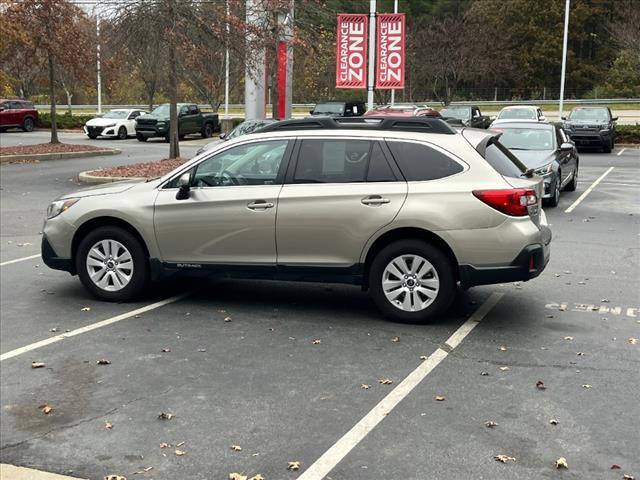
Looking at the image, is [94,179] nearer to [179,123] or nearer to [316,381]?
[316,381]

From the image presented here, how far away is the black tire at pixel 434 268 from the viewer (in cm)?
682

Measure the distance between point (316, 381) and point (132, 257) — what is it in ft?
9.48

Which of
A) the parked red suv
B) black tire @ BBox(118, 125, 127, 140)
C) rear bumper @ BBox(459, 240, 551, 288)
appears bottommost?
rear bumper @ BBox(459, 240, 551, 288)

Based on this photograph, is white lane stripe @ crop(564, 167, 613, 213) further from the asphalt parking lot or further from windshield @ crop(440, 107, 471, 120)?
windshield @ crop(440, 107, 471, 120)

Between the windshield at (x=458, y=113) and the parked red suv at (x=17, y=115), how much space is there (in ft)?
71.4

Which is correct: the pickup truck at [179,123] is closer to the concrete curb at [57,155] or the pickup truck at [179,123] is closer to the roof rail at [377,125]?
the concrete curb at [57,155]

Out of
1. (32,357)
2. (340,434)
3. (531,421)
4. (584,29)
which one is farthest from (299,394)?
(584,29)

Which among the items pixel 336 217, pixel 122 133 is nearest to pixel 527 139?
pixel 336 217

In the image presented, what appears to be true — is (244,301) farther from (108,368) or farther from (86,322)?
(108,368)

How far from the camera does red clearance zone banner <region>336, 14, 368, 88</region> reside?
1083 inches

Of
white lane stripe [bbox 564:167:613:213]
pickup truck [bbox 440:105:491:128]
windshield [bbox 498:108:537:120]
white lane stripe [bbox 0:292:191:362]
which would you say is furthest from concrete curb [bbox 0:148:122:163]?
white lane stripe [bbox 0:292:191:362]

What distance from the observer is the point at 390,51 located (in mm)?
28578

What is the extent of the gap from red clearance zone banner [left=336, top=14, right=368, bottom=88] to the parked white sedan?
13387 mm

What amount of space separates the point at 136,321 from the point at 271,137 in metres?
2.07
